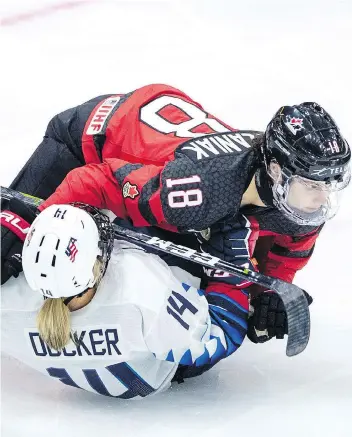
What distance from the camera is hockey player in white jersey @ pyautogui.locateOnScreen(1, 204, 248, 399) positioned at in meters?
3.02

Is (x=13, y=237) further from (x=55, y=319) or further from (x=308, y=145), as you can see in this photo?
(x=308, y=145)

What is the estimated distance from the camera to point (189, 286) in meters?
3.34

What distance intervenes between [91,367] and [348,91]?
2150mm

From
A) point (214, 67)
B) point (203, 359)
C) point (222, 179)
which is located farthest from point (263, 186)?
point (214, 67)

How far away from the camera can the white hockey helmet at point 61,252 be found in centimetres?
299

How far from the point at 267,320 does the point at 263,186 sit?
15.7 inches

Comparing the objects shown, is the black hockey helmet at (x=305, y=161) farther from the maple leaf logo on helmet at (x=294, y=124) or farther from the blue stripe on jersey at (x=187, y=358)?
the blue stripe on jersey at (x=187, y=358)

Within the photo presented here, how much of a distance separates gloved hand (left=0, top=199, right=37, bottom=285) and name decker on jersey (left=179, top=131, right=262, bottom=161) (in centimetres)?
52

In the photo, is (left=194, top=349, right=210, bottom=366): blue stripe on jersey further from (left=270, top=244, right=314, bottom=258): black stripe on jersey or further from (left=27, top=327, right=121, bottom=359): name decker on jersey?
(left=270, top=244, right=314, bottom=258): black stripe on jersey

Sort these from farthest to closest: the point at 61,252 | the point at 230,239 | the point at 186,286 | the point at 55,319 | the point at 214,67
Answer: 1. the point at 214,67
2. the point at 230,239
3. the point at 186,286
4. the point at 55,319
5. the point at 61,252

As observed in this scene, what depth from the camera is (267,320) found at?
11.4ft

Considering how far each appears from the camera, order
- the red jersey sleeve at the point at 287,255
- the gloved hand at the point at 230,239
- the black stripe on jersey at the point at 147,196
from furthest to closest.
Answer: the red jersey sleeve at the point at 287,255, the gloved hand at the point at 230,239, the black stripe on jersey at the point at 147,196

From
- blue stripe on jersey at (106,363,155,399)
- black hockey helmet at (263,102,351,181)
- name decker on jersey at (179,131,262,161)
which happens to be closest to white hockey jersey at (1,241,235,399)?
blue stripe on jersey at (106,363,155,399)

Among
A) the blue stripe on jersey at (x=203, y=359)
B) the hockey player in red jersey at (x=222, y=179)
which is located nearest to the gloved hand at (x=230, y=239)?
the hockey player in red jersey at (x=222, y=179)
